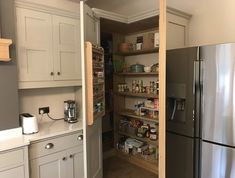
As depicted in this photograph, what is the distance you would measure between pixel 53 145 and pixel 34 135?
217mm

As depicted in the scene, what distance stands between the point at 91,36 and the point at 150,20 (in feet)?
2.99

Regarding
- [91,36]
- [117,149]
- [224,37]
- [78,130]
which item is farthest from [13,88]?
[224,37]

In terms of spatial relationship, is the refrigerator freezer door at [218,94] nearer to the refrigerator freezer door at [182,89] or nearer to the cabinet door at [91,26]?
the refrigerator freezer door at [182,89]

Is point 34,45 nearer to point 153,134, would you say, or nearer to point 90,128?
point 90,128

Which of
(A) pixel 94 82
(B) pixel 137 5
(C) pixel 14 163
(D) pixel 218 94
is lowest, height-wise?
(C) pixel 14 163

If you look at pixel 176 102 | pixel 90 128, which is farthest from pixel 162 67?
pixel 90 128

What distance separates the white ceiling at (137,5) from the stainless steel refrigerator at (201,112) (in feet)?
2.94

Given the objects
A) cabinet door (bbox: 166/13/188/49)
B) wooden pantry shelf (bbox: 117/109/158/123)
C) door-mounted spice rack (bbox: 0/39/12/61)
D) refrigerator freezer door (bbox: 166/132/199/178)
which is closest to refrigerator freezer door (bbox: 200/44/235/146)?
refrigerator freezer door (bbox: 166/132/199/178)

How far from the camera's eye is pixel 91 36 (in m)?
2.34

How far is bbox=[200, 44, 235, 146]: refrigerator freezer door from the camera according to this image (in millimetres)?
1814

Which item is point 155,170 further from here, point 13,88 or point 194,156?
point 13,88

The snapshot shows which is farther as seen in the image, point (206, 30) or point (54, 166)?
point (206, 30)

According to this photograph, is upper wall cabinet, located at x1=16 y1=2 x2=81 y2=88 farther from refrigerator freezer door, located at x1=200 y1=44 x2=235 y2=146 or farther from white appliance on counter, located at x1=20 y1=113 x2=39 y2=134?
refrigerator freezer door, located at x1=200 y1=44 x2=235 y2=146

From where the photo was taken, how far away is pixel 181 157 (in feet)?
7.38
